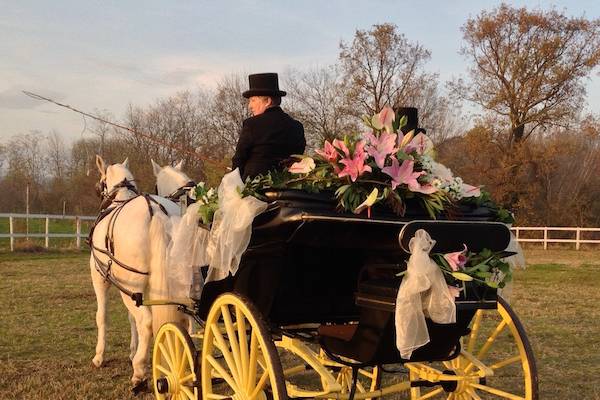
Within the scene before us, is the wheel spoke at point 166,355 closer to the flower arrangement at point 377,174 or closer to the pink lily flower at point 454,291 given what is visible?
the flower arrangement at point 377,174

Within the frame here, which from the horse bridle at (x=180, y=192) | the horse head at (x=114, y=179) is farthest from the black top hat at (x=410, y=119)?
the horse head at (x=114, y=179)

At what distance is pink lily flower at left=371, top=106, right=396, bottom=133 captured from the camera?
308cm

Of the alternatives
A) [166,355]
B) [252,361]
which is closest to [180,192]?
[166,355]

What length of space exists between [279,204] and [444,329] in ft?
3.29

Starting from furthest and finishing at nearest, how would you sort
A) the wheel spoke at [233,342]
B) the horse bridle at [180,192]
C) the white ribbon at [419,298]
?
1. the horse bridle at [180,192]
2. the wheel spoke at [233,342]
3. the white ribbon at [419,298]

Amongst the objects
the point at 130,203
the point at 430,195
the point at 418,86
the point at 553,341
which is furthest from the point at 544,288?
the point at 418,86

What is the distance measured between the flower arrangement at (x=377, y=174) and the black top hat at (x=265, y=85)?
0.83 meters

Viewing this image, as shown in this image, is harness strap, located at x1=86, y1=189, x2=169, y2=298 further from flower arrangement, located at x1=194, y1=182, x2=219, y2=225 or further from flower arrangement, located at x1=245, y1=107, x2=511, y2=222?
flower arrangement, located at x1=245, y1=107, x2=511, y2=222

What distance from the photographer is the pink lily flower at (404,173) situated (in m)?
2.87

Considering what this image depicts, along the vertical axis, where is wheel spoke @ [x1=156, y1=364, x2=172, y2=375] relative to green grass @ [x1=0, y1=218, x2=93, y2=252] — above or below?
above

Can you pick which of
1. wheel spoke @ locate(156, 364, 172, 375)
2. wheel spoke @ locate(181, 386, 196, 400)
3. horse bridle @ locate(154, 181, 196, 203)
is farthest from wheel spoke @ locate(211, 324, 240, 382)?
horse bridle @ locate(154, 181, 196, 203)

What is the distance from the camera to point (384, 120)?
308 centimetres

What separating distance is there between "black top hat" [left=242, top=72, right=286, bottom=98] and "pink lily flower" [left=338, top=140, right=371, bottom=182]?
1.06 m

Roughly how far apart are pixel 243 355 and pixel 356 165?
3.77ft
